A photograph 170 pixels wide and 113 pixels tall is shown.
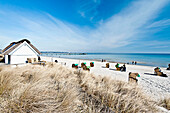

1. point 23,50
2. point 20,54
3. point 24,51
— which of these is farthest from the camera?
A: point 24,51

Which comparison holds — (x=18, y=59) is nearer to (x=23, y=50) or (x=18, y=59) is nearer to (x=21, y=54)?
(x=21, y=54)

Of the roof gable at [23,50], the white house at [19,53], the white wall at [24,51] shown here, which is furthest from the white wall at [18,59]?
the roof gable at [23,50]

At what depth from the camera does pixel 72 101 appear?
1.92 metres

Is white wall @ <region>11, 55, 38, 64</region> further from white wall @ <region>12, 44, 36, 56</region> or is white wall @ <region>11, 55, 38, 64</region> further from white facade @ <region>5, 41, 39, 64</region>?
white wall @ <region>12, 44, 36, 56</region>

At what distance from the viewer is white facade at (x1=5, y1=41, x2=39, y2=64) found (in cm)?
995

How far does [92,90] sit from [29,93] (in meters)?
1.91

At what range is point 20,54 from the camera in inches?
417

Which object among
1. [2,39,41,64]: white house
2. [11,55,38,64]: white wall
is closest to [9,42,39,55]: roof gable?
[2,39,41,64]: white house

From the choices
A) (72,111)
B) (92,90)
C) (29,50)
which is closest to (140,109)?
(92,90)

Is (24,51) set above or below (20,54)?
above

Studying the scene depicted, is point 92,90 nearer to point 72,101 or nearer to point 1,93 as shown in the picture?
point 72,101

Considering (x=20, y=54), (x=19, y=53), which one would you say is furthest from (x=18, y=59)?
(x=19, y=53)

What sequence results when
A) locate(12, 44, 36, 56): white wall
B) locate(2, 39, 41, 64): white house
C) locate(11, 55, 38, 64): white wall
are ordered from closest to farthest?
1. locate(2, 39, 41, 64): white house
2. locate(11, 55, 38, 64): white wall
3. locate(12, 44, 36, 56): white wall

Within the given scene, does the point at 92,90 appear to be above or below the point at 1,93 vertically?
below
